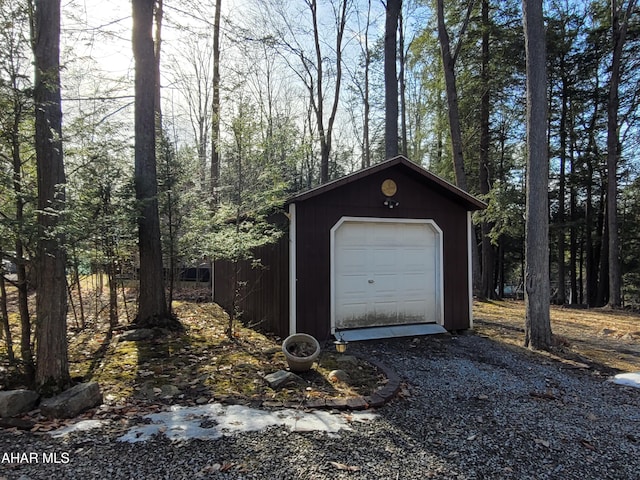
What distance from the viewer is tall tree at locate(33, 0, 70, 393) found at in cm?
363

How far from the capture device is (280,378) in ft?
14.1

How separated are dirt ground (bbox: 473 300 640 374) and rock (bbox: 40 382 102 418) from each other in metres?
5.98

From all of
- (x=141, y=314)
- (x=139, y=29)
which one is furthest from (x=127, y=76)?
(x=141, y=314)

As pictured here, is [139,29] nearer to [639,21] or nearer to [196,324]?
[196,324]

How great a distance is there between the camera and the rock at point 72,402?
10.8 feet

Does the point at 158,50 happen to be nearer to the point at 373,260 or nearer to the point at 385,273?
the point at 373,260

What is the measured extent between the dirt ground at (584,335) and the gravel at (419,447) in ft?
4.89

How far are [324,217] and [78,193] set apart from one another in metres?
3.48

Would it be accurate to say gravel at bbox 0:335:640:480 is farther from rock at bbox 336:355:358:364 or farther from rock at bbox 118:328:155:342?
rock at bbox 118:328:155:342

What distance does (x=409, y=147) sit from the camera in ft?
70.7

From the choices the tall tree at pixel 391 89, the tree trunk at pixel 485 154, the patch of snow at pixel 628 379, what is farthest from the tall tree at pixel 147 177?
the tree trunk at pixel 485 154

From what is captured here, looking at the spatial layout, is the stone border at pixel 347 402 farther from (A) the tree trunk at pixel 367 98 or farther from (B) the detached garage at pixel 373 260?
(A) the tree trunk at pixel 367 98

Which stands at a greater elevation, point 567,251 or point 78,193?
point 78,193

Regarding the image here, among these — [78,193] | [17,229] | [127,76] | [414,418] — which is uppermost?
[127,76]
